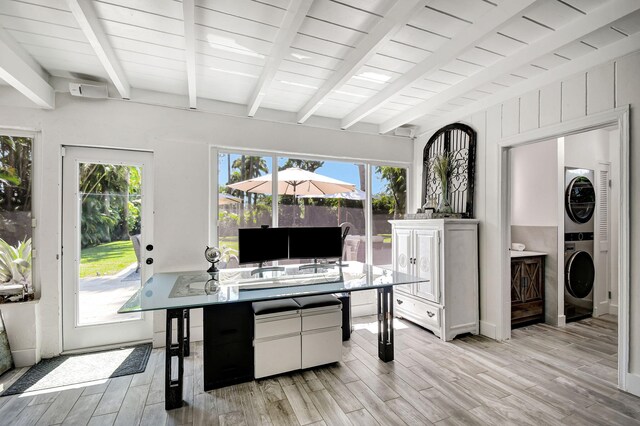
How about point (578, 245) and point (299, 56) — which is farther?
point (578, 245)

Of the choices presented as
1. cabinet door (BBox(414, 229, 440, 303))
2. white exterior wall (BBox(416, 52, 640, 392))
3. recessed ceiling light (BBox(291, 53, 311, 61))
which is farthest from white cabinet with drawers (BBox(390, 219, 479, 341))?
recessed ceiling light (BBox(291, 53, 311, 61))

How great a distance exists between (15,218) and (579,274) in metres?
6.23

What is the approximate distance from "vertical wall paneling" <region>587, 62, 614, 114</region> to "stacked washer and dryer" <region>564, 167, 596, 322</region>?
1.66 metres

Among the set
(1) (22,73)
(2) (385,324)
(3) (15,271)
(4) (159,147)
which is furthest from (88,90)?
(2) (385,324)

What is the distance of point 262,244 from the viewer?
10.1 feet

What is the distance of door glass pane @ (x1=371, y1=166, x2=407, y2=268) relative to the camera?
4250mm

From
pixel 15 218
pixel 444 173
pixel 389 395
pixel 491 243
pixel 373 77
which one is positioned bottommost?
pixel 389 395

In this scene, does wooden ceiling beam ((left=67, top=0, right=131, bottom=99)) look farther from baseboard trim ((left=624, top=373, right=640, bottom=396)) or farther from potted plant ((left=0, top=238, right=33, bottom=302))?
baseboard trim ((left=624, top=373, right=640, bottom=396))

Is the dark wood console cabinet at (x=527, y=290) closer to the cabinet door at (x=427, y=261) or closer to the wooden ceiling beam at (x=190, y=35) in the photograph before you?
the cabinet door at (x=427, y=261)

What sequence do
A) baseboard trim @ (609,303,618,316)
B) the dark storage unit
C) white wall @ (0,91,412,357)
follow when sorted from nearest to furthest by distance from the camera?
the dark storage unit → white wall @ (0,91,412,357) → baseboard trim @ (609,303,618,316)

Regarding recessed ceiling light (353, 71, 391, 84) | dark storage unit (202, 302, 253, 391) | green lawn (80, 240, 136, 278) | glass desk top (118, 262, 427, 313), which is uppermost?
recessed ceiling light (353, 71, 391, 84)

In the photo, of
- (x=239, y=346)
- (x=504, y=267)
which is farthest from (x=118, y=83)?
(x=504, y=267)

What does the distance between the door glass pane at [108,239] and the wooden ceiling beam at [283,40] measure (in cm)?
158

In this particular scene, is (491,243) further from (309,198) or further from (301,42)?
(301,42)
